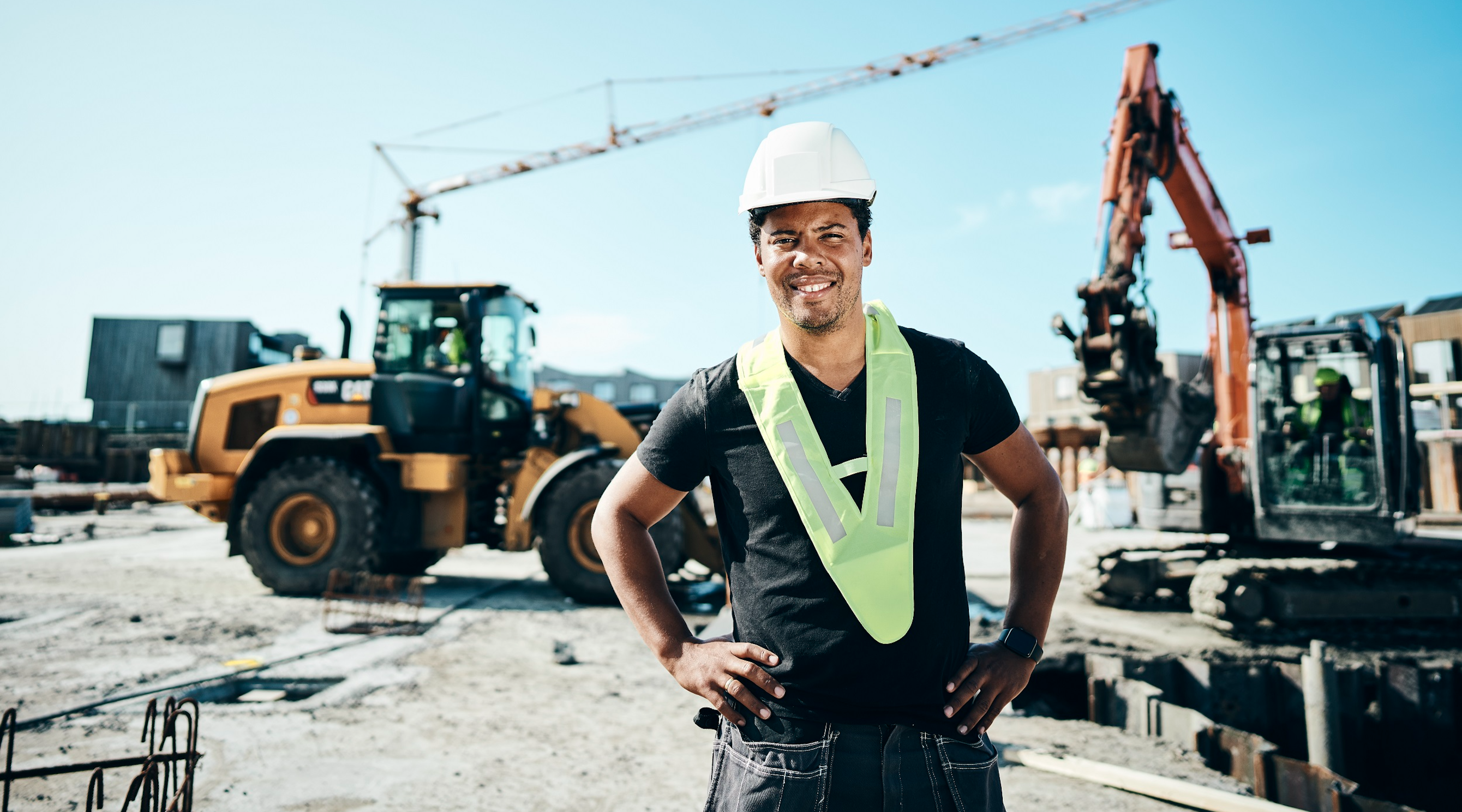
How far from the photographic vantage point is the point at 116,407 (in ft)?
113

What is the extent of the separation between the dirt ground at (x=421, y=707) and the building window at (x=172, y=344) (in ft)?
103

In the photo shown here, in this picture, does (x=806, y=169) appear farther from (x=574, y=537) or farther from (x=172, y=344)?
(x=172, y=344)

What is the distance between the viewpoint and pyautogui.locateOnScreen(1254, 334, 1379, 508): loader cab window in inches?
279

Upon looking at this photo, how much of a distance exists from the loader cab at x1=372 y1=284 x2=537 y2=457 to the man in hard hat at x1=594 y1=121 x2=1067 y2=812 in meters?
7.01

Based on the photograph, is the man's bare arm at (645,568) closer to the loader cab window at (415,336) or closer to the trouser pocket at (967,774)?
the trouser pocket at (967,774)

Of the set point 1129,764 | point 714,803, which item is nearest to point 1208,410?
point 1129,764

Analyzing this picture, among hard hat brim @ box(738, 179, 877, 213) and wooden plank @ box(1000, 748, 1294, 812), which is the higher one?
hard hat brim @ box(738, 179, 877, 213)

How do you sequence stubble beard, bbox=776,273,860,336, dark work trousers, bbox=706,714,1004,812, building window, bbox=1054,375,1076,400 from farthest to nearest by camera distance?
building window, bbox=1054,375,1076,400 → stubble beard, bbox=776,273,860,336 → dark work trousers, bbox=706,714,1004,812

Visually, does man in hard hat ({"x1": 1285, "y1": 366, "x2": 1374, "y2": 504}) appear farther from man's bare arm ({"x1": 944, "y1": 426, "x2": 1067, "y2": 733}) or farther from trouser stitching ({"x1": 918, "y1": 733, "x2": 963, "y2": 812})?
trouser stitching ({"x1": 918, "y1": 733, "x2": 963, "y2": 812})

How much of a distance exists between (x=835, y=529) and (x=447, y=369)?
7.62 m

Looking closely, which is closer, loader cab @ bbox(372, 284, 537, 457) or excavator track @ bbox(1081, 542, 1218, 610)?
loader cab @ bbox(372, 284, 537, 457)

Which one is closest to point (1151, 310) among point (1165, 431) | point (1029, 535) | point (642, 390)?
point (1165, 431)

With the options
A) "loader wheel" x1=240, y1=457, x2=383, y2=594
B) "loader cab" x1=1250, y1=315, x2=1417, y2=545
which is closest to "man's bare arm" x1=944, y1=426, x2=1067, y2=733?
"loader cab" x1=1250, y1=315, x2=1417, y2=545

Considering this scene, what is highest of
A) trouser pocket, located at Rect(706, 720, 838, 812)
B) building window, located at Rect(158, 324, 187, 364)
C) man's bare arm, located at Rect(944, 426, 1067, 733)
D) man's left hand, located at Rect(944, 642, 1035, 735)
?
building window, located at Rect(158, 324, 187, 364)
